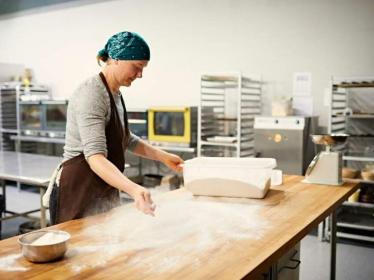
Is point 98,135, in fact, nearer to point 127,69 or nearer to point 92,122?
point 92,122

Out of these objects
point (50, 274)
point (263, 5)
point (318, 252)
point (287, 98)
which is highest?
point (263, 5)

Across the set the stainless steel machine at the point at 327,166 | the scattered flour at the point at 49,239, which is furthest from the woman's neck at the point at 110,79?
the stainless steel machine at the point at 327,166

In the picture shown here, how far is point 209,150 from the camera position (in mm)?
4945

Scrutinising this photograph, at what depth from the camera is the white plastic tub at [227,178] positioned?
211cm

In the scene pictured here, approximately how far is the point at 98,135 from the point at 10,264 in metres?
0.64

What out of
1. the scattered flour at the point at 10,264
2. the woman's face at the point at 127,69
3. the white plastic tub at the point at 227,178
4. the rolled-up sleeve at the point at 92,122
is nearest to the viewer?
the scattered flour at the point at 10,264

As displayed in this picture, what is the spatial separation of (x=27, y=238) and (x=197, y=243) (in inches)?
22.3

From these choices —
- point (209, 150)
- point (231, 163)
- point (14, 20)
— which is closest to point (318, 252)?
point (209, 150)

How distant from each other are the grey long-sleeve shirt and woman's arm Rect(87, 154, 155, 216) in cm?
4

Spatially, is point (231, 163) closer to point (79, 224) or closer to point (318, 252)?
point (79, 224)

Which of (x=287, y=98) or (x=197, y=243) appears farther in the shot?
(x=287, y=98)

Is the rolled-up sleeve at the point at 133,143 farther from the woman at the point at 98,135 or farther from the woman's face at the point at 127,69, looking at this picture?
the woman's face at the point at 127,69

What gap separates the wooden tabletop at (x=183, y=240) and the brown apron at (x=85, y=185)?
0.13 meters

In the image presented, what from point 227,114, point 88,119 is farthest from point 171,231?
point 227,114
